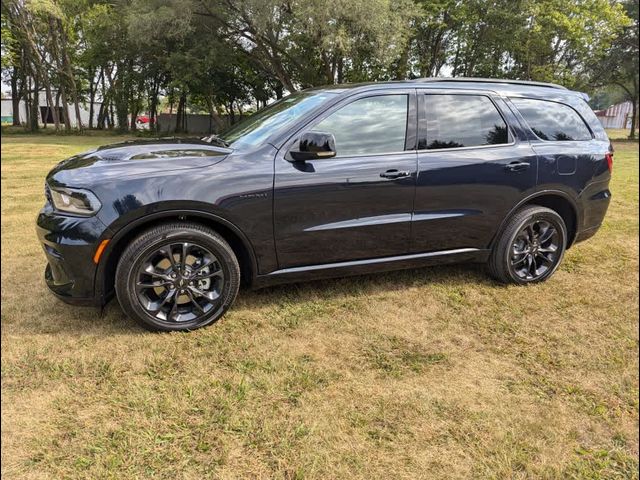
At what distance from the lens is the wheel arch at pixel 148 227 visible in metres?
2.92

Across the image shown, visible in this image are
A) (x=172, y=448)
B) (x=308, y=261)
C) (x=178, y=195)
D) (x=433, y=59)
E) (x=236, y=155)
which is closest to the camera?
(x=172, y=448)

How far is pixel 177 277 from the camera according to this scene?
10.1 feet

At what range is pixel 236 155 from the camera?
125 inches

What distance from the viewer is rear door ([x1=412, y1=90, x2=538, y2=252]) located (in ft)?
11.8

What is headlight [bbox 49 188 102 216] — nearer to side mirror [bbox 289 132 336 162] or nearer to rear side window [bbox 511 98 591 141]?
side mirror [bbox 289 132 336 162]

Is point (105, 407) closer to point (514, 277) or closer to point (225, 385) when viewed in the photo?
point (225, 385)

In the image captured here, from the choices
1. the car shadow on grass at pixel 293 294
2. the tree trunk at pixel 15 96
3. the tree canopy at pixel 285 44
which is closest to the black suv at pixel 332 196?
the car shadow on grass at pixel 293 294

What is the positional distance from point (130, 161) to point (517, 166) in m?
3.03

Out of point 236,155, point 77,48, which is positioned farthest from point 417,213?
point 77,48

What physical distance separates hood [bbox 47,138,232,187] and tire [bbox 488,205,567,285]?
2.48 metres

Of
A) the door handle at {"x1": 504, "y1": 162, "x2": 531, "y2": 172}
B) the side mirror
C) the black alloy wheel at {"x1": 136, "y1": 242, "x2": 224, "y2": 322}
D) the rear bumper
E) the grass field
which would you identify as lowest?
the grass field

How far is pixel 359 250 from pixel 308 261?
1.37ft

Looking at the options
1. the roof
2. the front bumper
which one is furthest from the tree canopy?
the front bumper

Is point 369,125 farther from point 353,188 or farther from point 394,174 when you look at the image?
point 353,188
